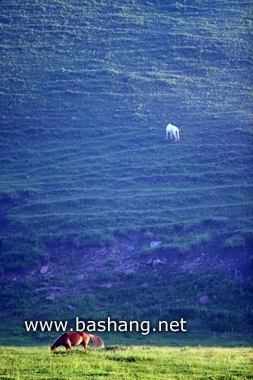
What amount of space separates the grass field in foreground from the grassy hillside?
9.01 m

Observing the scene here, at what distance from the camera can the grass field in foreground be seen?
17016 mm

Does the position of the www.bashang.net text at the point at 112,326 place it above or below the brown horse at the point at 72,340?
above

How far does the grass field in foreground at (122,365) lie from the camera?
17016 millimetres

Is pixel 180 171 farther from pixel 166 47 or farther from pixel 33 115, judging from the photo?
pixel 166 47

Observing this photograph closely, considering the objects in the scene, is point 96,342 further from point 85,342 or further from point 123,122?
point 123,122

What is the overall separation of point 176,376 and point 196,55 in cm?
3592

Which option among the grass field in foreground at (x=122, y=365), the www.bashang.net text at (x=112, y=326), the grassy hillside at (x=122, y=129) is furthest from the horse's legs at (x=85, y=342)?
the grassy hillside at (x=122, y=129)

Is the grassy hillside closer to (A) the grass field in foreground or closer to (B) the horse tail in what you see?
(B) the horse tail

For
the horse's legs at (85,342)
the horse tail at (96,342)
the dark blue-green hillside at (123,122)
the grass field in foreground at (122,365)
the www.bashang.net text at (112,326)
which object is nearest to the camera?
the grass field in foreground at (122,365)

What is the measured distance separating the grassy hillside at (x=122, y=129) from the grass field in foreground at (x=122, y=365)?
901 centimetres

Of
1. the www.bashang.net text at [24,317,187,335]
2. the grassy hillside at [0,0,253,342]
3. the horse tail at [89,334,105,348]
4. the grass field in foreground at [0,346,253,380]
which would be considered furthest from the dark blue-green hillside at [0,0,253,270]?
the grass field in foreground at [0,346,253,380]

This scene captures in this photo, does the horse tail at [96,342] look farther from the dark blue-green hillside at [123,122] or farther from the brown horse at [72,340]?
the dark blue-green hillside at [123,122]

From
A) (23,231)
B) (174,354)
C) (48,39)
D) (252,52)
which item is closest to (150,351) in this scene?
(174,354)

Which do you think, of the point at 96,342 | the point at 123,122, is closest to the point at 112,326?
the point at 96,342
